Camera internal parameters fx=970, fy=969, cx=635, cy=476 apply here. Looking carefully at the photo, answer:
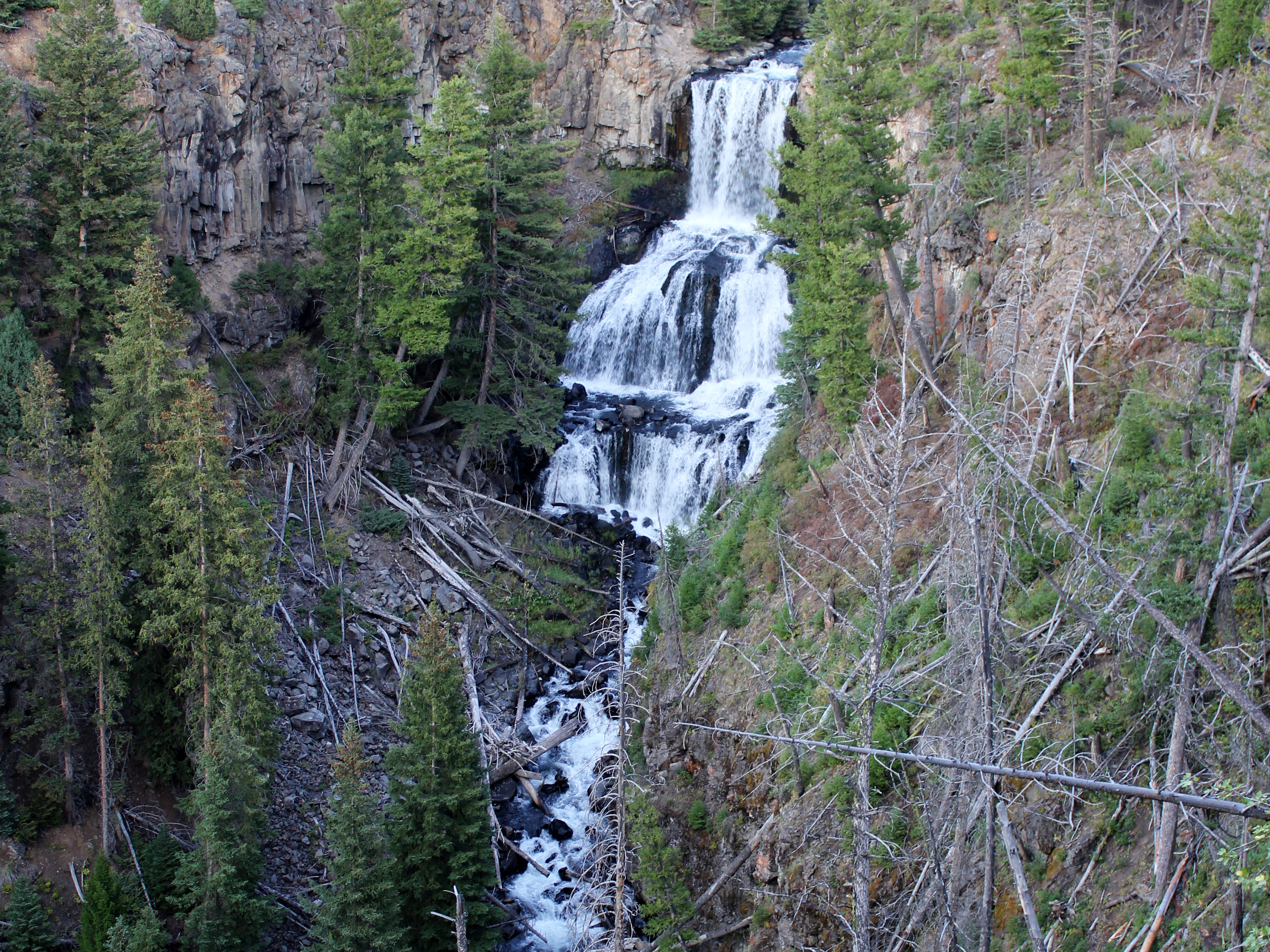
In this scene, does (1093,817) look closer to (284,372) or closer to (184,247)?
(284,372)

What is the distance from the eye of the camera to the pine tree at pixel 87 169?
81.1 feet

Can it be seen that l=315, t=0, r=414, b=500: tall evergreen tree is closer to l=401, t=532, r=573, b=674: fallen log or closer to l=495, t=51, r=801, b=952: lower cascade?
l=401, t=532, r=573, b=674: fallen log

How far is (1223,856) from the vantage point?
20.7ft

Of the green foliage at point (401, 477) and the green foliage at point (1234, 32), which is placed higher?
the green foliage at point (1234, 32)

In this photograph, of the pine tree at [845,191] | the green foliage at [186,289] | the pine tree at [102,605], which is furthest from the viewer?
the green foliage at [186,289]

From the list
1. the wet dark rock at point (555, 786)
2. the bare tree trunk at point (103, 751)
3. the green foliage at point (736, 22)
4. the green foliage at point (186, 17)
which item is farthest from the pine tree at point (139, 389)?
the green foliage at point (736, 22)

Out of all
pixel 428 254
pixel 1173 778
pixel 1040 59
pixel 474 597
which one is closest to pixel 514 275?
pixel 428 254

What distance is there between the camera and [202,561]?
18.7 meters

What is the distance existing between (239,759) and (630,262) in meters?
28.1

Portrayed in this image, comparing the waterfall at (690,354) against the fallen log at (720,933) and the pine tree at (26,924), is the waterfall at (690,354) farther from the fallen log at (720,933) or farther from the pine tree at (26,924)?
the pine tree at (26,924)

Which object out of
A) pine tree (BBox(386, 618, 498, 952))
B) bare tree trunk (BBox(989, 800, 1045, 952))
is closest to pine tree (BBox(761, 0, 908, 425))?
pine tree (BBox(386, 618, 498, 952))

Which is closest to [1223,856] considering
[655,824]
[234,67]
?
[655,824]

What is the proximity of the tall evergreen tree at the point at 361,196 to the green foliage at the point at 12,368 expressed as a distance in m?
8.06

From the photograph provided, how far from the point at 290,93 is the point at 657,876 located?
97.3 ft
